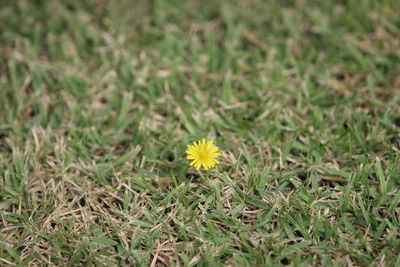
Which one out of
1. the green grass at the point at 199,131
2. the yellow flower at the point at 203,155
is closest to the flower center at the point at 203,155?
the yellow flower at the point at 203,155

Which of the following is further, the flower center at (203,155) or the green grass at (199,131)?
the flower center at (203,155)

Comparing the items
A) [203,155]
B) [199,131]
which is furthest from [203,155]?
[199,131]

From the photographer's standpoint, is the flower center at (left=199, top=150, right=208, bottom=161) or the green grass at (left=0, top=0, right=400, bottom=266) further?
the flower center at (left=199, top=150, right=208, bottom=161)

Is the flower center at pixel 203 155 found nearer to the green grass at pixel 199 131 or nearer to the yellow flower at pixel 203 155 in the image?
the yellow flower at pixel 203 155

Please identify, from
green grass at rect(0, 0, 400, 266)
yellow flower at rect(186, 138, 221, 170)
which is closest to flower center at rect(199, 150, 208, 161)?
yellow flower at rect(186, 138, 221, 170)

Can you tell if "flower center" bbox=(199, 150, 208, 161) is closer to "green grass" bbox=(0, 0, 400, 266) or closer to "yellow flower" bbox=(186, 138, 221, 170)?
"yellow flower" bbox=(186, 138, 221, 170)

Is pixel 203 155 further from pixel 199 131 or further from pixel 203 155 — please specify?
pixel 199 131
